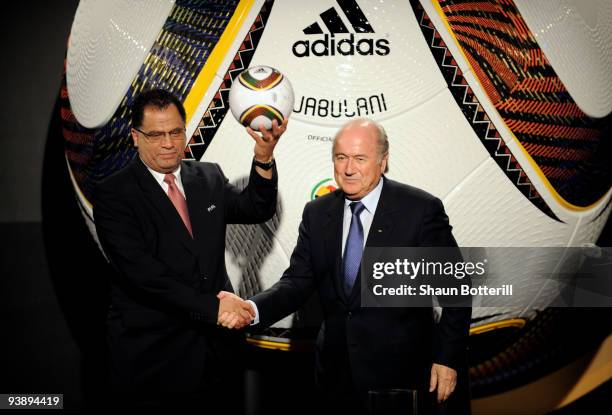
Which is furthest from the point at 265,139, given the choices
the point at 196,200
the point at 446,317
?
the point at 446,317

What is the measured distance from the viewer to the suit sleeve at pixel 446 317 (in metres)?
1.62

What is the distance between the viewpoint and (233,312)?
170 centimetres

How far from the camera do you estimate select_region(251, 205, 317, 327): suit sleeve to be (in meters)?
1.75

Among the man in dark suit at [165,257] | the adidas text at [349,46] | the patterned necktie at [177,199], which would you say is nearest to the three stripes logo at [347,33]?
the adidas text at [349,46]

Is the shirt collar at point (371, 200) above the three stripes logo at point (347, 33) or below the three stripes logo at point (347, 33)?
below

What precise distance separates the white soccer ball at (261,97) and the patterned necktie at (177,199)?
0.82 ft

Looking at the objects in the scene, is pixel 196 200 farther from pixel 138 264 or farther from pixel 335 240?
pixel 335 240

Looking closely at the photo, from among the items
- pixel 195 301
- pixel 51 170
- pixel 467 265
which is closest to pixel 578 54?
pixel 467 265

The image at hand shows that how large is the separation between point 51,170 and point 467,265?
2.14 metres

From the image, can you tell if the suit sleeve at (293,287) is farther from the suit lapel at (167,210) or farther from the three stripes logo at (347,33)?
the three stripes logo at (347,33)

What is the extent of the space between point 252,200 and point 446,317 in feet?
1.93

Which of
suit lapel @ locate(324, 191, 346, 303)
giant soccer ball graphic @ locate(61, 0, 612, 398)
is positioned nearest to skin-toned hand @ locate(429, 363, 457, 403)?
suit lapel @ locate(324, 191, 346, 303)

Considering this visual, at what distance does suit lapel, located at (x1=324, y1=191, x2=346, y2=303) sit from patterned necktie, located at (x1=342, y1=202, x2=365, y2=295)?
0.02 meters

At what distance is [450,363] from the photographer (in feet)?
5.32
